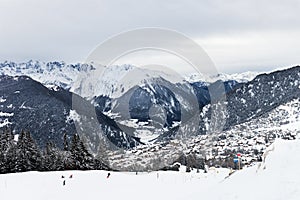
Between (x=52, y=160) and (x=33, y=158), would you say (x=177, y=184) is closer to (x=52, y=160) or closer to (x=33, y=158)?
(x=33, y=158)

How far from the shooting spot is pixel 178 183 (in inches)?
814

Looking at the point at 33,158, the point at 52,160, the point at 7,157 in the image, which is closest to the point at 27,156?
the point at 33,158

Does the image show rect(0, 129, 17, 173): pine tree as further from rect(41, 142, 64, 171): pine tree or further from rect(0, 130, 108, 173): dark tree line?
rect(41, 142, 64, 171): pine tree

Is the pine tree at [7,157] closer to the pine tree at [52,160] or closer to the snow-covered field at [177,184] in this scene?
the pine tree at [52,160]

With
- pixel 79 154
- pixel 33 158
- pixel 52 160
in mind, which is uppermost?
pixel 79 154

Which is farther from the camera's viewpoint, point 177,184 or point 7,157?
point 7,157

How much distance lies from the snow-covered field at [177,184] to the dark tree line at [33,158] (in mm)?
15022

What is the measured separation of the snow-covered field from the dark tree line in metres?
15.0

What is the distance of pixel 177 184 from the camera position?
802 inches

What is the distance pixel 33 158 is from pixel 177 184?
77.4 ft

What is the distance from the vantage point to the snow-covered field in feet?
40.5

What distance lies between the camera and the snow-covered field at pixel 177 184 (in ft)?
40.5

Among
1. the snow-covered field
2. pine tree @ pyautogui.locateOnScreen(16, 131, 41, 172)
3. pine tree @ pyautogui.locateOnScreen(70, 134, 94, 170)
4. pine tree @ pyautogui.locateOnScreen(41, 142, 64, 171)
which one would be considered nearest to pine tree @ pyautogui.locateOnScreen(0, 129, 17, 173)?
pine tree @ pyautogui.locateOnScreen(16, 131, 41, 172)

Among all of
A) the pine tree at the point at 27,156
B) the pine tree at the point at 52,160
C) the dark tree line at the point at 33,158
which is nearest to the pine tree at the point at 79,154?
the dark tree line at the point at 33,158
